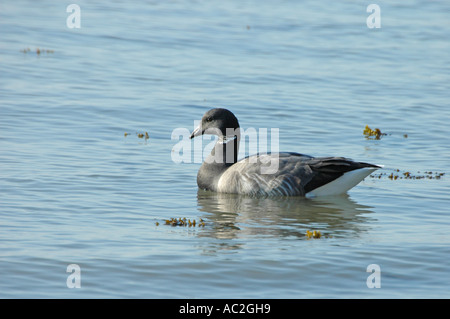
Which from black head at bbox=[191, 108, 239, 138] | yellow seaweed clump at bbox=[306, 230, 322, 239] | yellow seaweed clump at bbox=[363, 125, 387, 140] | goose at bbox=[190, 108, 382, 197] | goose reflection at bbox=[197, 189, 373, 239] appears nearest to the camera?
yellow seaweed clump at bbox=[306, 230, 322, 239]

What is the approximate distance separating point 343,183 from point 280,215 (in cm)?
168

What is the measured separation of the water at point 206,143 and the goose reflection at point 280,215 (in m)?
0.05

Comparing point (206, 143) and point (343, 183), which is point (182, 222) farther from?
point (206, 143)

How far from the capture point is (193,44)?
1038 inches

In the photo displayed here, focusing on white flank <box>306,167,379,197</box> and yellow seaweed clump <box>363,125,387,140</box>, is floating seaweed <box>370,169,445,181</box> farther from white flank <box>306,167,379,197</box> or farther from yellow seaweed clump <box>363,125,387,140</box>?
yellow seaweed clump <box>363,125,387,140</box>

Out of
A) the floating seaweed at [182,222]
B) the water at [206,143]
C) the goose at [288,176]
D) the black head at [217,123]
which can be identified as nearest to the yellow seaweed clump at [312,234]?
the water at [206,143]

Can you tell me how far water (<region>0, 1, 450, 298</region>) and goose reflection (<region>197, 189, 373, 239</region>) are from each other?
46 mm

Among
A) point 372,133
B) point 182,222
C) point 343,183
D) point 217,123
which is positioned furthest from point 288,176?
point 372,133

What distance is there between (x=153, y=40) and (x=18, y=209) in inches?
645

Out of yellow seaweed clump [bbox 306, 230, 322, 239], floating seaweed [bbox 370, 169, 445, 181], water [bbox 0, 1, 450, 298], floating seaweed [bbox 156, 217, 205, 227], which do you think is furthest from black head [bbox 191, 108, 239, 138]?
yellow seaweed clump [bbox 306, 230, 322, 239]

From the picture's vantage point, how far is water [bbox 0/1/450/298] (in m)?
8.86

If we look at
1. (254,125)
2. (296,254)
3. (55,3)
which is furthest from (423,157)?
(55,3)

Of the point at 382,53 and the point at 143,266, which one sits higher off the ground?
the point at 382,53
